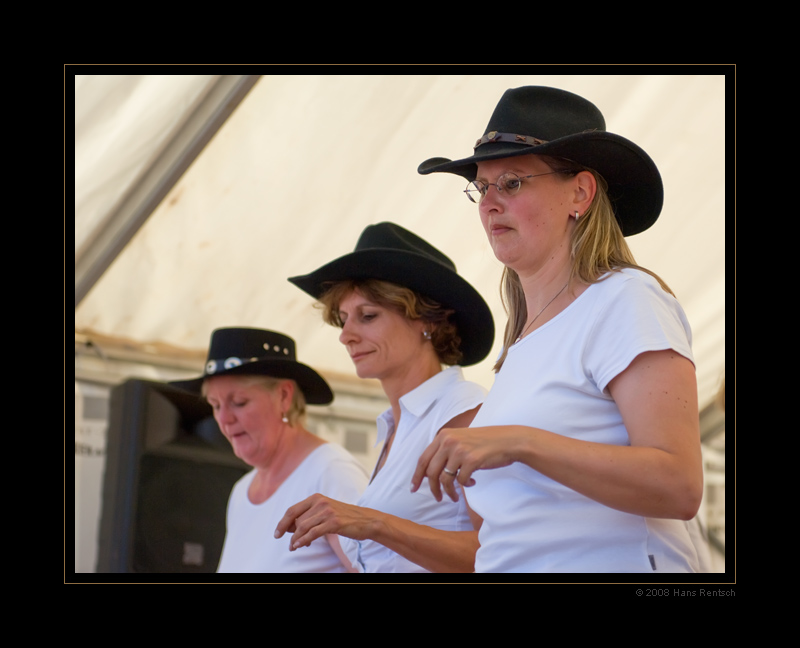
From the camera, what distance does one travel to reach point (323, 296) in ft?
6.91

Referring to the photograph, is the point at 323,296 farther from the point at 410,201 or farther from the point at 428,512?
the point at 410,201

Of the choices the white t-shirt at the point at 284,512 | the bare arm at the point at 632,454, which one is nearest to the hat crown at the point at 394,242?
the white t-shirt at the point at 284,512

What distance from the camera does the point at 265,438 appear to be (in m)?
2.58

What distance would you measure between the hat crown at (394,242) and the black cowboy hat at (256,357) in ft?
2.14

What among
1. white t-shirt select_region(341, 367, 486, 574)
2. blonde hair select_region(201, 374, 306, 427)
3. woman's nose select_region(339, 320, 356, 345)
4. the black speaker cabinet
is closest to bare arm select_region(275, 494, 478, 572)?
white t-shirt select_region(341, 367, 486, 574)

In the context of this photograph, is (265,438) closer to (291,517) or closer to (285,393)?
(285,393)

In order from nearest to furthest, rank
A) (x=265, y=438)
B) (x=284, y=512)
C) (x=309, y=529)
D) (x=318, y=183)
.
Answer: (x=309, y=529), (x=284, y=512), (x=265, y=438), (x=318, y=183)

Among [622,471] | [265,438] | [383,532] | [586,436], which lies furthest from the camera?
[265,438]

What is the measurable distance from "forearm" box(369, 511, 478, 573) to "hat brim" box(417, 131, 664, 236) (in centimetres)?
63

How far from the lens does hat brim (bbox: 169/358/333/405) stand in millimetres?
2617

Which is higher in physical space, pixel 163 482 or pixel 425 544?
pixel 163 482

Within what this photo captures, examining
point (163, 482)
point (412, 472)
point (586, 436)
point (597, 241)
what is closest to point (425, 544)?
point (412, 472)

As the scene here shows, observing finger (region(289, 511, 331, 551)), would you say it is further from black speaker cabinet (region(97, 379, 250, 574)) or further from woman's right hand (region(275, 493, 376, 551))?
black speaker cabinet (region(97, 379, 250, 574))

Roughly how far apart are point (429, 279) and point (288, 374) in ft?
2.74
